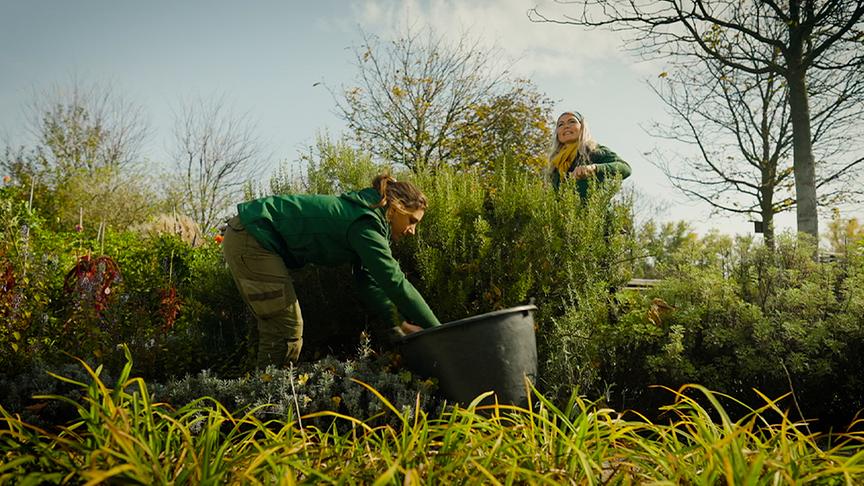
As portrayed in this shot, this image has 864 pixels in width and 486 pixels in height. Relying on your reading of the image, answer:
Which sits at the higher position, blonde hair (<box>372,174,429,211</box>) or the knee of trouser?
blonde hair (<box>372,174,429,211</box>)

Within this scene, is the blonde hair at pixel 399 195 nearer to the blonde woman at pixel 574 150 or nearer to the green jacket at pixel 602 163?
the green jacket at pixel 602 163

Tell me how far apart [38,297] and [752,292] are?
4.56 meters

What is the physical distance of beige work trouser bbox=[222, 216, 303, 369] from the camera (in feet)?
10.7

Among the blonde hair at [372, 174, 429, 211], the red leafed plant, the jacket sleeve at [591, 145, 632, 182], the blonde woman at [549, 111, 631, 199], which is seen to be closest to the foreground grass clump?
the blonde hair at [372, 174, 429, 211]

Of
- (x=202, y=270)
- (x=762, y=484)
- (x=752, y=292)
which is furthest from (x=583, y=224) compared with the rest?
(x=202, y=270)

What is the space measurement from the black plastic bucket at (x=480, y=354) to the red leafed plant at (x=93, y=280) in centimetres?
183

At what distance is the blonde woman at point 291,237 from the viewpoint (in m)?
3.20

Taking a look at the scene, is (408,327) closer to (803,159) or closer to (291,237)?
(291,237)

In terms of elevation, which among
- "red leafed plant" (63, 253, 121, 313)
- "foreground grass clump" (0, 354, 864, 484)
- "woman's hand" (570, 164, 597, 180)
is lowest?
"foreground grass clump" (0, 354, 864, 484)

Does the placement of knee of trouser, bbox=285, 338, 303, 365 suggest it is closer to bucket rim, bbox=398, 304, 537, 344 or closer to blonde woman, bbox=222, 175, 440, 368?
blonde woman, bbox=222, 175, 440, 368

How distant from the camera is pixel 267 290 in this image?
3.25 metres

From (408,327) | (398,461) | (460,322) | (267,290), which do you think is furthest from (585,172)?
(398,461)

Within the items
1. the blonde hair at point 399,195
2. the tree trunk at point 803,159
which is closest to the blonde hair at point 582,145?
the blonde hair at point 399,195

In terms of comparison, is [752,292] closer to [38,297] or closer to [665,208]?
[38,297]
